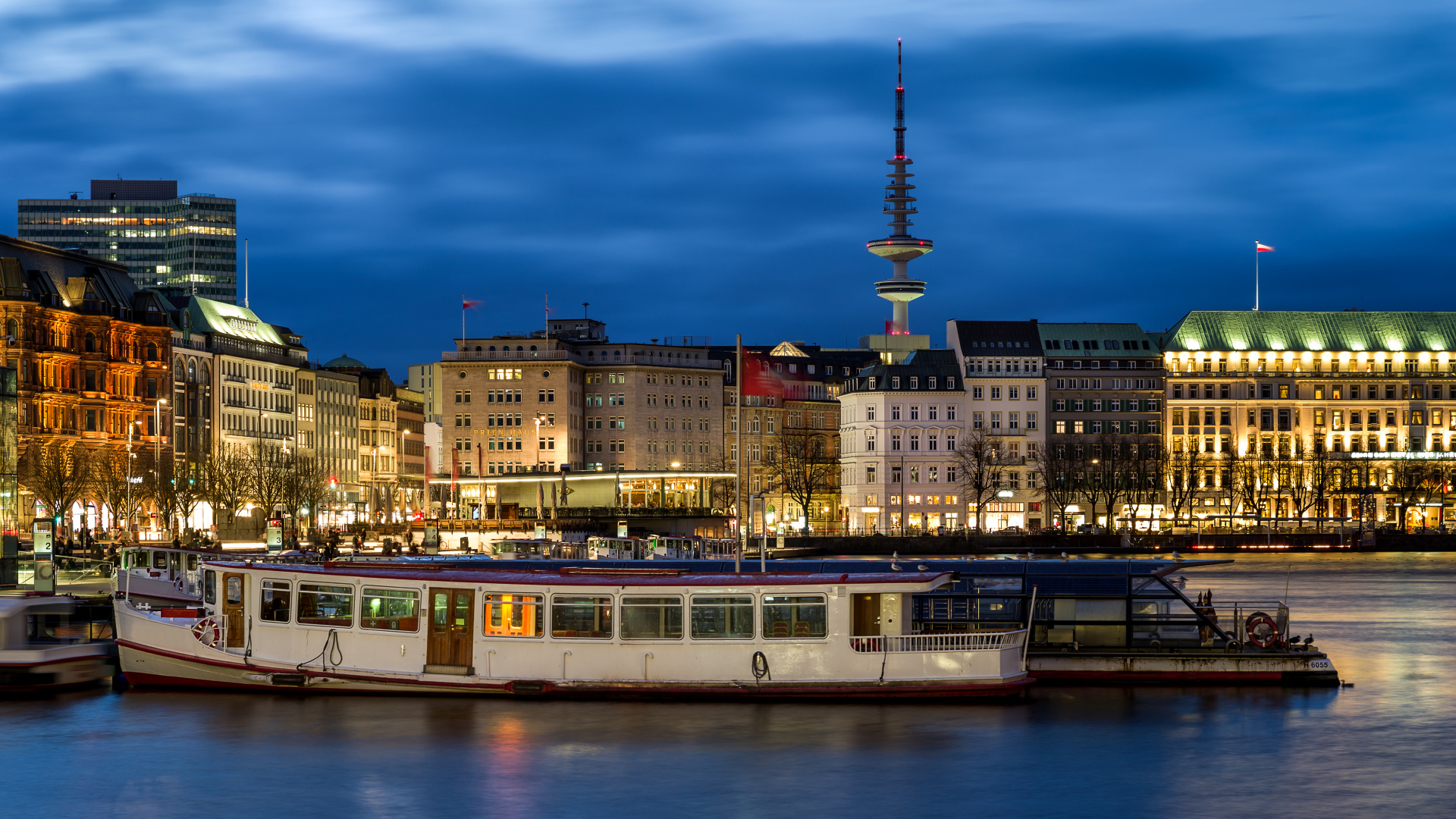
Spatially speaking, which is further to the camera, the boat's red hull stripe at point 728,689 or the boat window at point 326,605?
the boat window at point 326,605

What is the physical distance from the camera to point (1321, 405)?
195 metres

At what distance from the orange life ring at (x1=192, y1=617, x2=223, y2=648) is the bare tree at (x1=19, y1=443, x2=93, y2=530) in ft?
213

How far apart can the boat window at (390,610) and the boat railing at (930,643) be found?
10324 millimetres

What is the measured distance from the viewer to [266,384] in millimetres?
179375

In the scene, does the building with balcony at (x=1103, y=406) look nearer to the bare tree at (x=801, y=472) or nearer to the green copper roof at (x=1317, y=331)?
the green copper roof at (x=1317, y=331)

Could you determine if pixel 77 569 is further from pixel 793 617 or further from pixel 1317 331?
pixel 1317 331

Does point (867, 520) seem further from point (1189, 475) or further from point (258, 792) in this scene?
point (258, 792)

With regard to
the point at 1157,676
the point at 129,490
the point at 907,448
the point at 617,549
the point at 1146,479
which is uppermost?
the point at 907,448

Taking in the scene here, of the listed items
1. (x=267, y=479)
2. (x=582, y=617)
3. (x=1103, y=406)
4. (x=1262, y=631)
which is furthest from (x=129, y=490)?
(x=1103, y=406)

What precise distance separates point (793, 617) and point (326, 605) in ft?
36.9

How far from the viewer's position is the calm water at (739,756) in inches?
1347

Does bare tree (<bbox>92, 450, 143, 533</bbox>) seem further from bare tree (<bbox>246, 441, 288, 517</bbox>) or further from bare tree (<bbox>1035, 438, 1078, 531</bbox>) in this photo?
bare tree (<bbox>1035, 438, 1078, 531</bbox>)

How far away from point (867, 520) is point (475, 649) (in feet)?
453

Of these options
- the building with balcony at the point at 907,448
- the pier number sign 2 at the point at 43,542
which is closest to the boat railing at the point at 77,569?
the pier number sign 2 at the point at 43,542
